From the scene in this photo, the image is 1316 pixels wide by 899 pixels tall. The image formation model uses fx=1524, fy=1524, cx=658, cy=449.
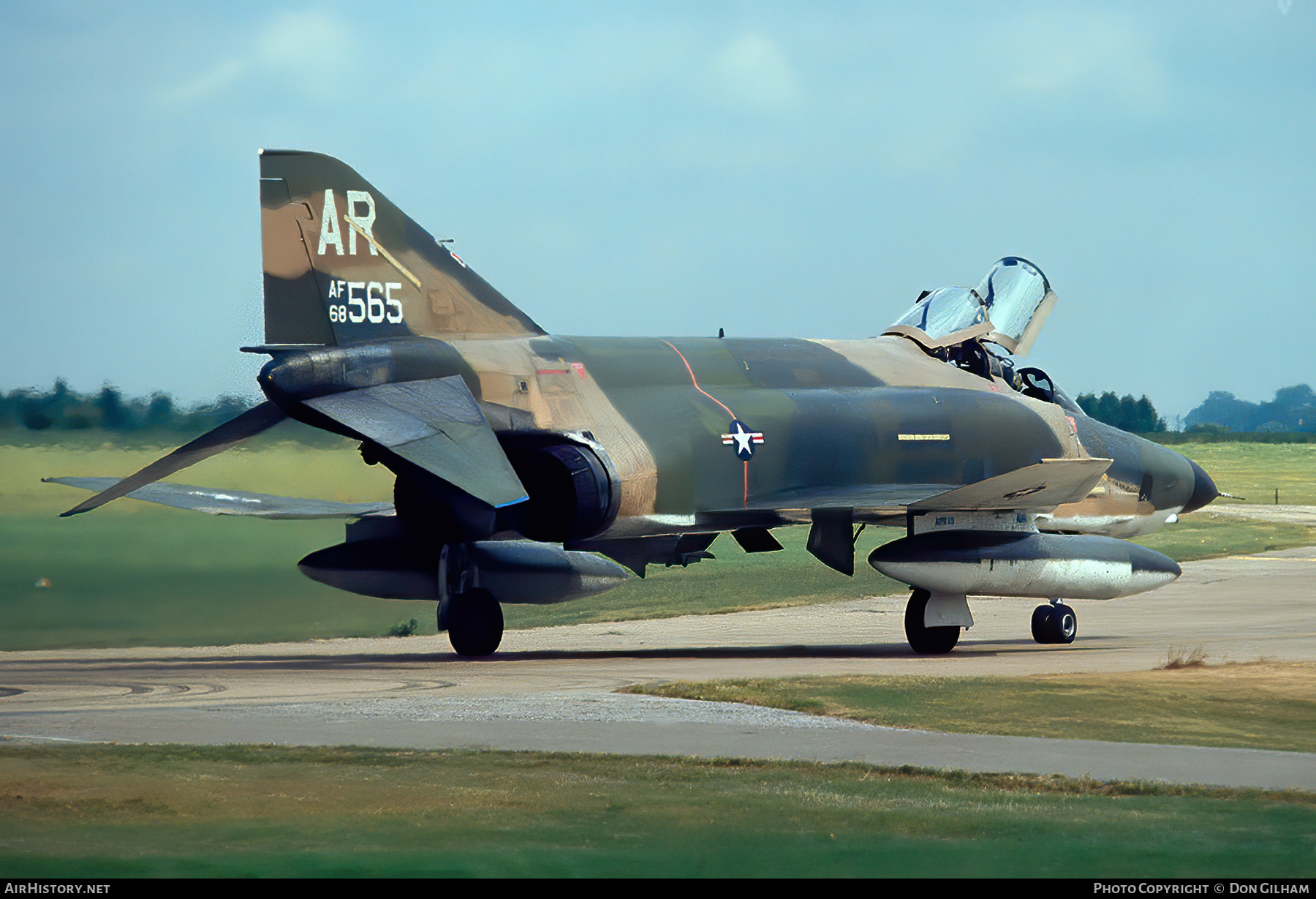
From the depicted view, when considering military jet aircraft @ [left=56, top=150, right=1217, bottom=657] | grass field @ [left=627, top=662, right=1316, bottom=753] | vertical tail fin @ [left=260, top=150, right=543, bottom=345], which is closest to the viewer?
grass field @ [left=627, top=662, right=1316, bottom=753]

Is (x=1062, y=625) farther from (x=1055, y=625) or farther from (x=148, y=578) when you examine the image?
(x=148, y=578)

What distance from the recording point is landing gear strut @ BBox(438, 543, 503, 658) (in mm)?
19094

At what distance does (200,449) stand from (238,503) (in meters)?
3.68

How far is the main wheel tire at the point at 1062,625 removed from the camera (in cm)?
1984

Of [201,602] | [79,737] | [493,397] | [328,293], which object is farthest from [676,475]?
[79,737]

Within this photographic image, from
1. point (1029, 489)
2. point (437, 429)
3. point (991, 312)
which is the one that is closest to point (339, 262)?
point (437, 429)

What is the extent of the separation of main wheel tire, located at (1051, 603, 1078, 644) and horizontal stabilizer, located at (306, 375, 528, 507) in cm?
782

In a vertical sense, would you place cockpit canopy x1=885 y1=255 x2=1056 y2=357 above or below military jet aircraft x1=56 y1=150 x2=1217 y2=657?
above

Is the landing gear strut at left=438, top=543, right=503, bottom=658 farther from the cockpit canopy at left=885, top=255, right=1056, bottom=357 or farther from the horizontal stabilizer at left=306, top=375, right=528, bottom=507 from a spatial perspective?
the cockpit canopy at left=885, top=255, right=1056, bottom=357

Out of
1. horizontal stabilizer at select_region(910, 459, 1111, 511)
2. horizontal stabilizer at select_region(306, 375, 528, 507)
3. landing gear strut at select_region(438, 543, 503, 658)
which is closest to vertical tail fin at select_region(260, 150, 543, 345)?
horizontal stabilizer at select_region(306, 375, 528, 507)

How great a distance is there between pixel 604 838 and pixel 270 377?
1078 cm

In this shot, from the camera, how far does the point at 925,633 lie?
1920 cm

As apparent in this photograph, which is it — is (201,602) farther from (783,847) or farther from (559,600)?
(783,847)

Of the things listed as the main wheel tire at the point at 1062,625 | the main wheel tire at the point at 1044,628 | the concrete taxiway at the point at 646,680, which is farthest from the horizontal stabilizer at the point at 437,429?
the main wheel tire at the point at 1062,625
